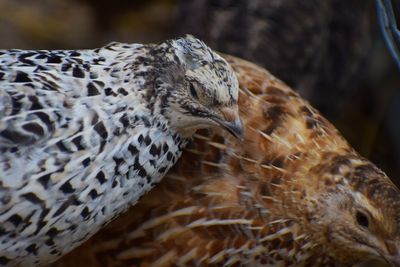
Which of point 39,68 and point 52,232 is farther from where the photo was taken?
point 39,68

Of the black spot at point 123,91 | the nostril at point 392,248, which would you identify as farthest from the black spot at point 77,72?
the nostril at point 392,248

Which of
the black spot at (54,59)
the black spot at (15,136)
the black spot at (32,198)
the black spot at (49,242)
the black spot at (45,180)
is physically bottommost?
the black spot at (49,242)

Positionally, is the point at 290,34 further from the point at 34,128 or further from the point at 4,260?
the point at 4,260

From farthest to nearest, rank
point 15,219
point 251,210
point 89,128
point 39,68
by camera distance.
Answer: point 251,210, point 39,68, point 89,128, point 15,219

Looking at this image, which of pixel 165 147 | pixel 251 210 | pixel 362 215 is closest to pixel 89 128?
pixel 165 147

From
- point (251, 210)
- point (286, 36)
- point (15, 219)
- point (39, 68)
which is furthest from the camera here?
point (286, 36)

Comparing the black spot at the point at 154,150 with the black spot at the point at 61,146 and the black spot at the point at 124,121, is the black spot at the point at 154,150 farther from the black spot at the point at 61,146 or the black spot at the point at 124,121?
the black spot at the point at 61,146

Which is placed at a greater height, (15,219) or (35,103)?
(35,103)

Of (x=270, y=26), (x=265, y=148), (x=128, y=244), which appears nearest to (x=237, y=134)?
(x=265, y=148)

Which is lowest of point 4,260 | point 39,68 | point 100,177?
point 4,260
